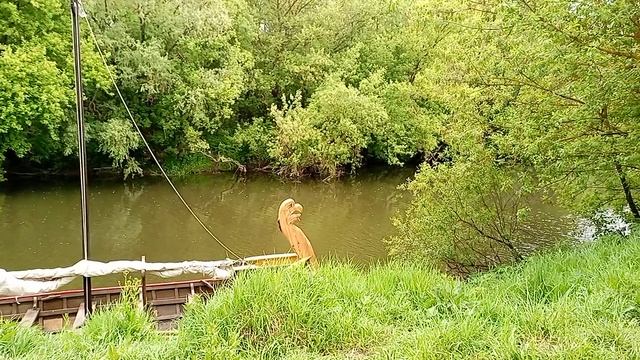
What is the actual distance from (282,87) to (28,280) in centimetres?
1832

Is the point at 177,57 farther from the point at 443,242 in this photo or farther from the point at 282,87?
the point at 443,242

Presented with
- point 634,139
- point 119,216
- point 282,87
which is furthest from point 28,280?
point 282,87

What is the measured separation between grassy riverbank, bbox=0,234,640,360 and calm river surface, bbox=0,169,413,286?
7708 mm

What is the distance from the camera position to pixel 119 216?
51.1 ft

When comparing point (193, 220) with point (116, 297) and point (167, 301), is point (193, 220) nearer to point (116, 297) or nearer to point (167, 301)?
point (116, 297)

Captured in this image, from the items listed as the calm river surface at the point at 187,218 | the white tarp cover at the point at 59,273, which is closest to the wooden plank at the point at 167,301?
the white tarp cover at the point at 59,273

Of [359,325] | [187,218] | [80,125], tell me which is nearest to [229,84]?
[187,218]

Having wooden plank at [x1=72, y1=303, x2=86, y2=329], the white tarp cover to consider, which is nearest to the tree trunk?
the white tarp cover

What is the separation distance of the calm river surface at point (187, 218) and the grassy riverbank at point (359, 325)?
7.71 meters

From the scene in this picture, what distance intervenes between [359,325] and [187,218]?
1251 centimetres

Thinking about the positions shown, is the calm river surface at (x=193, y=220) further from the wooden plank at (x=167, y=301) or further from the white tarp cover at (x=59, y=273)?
the white tarp cover at (x=59, y=273)

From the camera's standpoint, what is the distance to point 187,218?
15195 millimetres

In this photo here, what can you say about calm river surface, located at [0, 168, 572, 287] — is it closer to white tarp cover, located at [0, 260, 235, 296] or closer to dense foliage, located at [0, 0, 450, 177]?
dense foliage, located at [0, 0, 450, 177]

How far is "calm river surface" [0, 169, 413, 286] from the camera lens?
1216 cm
